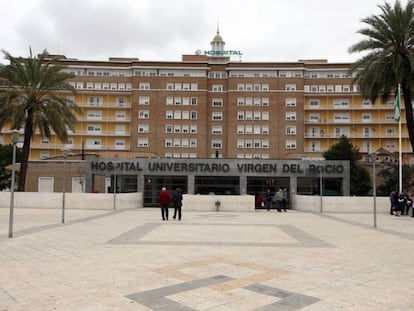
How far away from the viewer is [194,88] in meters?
70.7

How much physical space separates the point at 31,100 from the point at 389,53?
87.5ft

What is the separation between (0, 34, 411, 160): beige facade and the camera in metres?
69.4

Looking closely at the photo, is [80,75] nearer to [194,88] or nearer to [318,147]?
[194,88]

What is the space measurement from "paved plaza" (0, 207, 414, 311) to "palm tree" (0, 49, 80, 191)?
19.0m

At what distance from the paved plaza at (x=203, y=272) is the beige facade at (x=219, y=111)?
55.5m

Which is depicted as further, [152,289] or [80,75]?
[80,75]

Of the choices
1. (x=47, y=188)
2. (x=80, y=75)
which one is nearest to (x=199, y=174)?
(x=47, y=188)

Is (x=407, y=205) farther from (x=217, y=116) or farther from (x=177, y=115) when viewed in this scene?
(x=177, y=115)

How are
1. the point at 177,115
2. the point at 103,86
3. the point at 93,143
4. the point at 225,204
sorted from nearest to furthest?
the point at 225,204 → the point at 177,115 → the point at 93,143 → the point at 103,86

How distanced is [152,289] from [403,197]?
22753 mm

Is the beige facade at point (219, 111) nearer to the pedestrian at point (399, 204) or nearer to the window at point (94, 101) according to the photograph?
the window at point (94, 101)

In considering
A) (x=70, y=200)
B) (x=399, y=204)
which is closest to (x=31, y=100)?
(x=70, y=200)

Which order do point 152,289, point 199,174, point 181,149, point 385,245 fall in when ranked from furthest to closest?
1. point 181,149
2. point 199,174
3. point 385,245
4. point 152,289

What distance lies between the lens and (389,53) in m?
27.6
